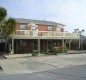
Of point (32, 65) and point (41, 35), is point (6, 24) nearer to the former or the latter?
point (41, 35)

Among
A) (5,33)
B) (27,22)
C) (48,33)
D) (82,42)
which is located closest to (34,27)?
(27,22)

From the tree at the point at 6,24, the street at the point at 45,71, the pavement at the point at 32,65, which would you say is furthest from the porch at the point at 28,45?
the street at the point at 45,71

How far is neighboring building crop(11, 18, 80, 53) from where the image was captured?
31.9 metres

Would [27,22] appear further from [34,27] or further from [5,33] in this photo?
[5,33]

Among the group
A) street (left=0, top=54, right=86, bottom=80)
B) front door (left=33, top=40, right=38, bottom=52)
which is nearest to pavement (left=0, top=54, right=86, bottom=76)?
street (left=0, top=54, right=86, bottom=80)

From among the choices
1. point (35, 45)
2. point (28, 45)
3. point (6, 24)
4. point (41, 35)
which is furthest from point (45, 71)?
point (35, 45)

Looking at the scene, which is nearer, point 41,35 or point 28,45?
point 41,35

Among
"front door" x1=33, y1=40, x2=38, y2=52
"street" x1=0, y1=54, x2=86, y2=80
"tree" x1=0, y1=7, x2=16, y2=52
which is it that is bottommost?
"street" x1=0, y1=54, x2=86, y2=80

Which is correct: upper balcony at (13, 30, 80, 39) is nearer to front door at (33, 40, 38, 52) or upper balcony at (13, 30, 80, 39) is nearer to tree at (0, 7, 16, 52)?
tree at (0, 7, 16, 52)

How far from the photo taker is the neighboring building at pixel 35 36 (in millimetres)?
31938

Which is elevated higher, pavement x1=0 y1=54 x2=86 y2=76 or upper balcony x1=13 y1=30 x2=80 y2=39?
upper balcony x1=13 y1=30 x2=80 y2=39

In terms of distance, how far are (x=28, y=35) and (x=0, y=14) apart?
5293 mm

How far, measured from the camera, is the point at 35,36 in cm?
3250

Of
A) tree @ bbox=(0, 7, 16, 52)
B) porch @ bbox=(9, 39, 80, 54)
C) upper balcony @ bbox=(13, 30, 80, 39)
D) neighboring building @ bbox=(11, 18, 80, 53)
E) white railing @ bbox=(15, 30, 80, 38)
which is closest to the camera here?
tree @ bbox=(0, 7, 16, 52)
